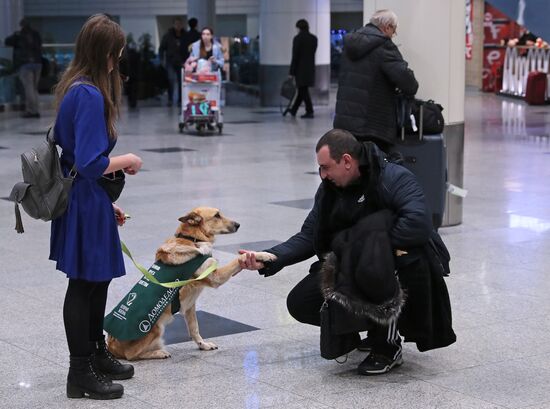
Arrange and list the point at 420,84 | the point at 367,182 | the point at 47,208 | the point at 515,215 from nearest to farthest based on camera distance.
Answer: the point at 47,208 < the point at 367,182 < the point at 420,84 < the point at 515,215

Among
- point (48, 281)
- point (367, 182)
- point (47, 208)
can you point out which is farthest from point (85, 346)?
point (48, 281)

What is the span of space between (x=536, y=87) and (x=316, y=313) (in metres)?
20.8

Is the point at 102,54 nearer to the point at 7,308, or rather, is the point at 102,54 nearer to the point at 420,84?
the point at 7,308

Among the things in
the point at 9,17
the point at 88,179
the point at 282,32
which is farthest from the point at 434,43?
the point at 9,17

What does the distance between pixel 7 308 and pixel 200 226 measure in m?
1.76

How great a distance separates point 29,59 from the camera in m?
22.2

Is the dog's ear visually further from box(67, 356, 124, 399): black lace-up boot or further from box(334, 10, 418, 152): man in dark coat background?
box(334, 10, 418, 152): man in dark coat background

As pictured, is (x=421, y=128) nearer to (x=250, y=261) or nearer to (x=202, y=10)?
(x=250, y=261)

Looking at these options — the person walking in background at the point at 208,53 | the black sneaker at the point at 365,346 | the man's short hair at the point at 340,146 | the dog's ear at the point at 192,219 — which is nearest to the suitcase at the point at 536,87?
the person walking in background at the point at 208,53

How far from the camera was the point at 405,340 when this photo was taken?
5332 mm

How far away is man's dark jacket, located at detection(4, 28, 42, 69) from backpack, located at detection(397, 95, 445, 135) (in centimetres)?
1475

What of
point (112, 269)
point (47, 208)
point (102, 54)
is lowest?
point (112, 269)

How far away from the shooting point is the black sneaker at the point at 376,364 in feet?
17.2

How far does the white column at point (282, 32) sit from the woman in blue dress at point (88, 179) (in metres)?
19.5
